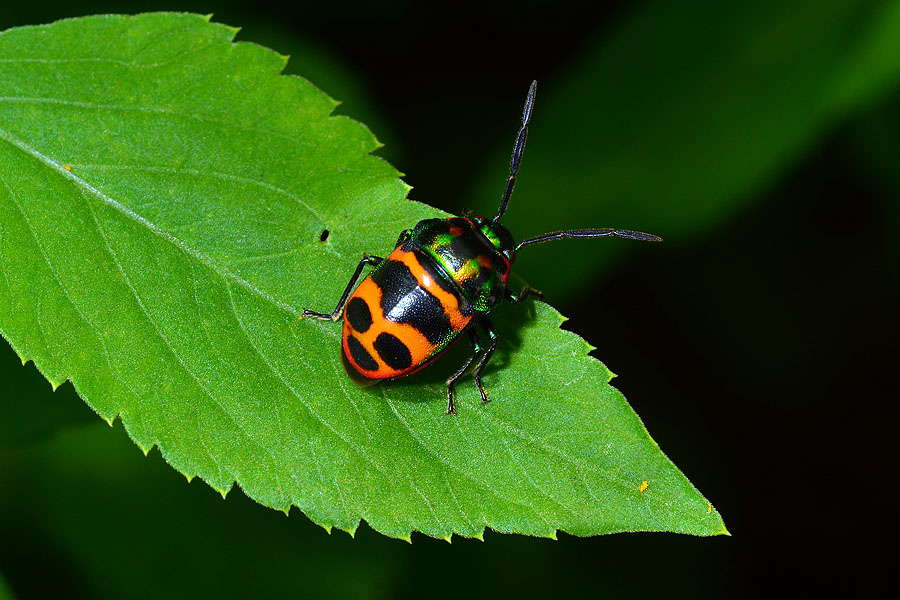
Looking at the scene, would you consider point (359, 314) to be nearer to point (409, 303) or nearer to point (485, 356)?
point (409, 303)

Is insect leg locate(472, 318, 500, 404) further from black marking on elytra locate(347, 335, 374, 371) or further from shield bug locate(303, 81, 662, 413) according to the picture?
black marking on elytra locate(347, 335, 374, 371)

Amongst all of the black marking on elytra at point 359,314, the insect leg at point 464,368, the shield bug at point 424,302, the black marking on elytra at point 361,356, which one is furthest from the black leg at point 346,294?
the insect leg at point 464,368

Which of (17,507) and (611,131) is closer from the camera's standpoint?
(17,507)

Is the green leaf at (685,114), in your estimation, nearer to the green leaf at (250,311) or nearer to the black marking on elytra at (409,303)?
the black marking on elytra at (409,303)

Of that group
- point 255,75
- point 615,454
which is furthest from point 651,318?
point 255,75

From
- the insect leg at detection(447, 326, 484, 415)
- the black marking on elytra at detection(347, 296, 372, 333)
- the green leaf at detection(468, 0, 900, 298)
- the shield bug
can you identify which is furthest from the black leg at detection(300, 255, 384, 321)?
the green leaf at detection(468, 0, 900, 298)

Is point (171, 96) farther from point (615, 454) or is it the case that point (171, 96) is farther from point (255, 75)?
point (615, 454)

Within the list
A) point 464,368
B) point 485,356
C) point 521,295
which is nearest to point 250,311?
point 464,368
